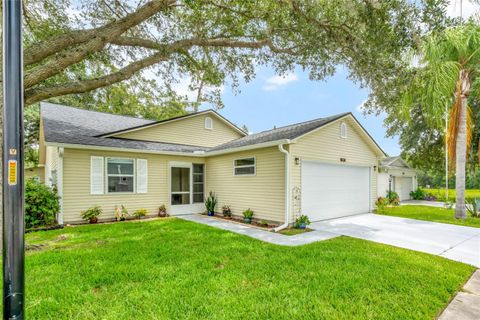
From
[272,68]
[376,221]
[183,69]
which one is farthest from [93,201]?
[376,221]

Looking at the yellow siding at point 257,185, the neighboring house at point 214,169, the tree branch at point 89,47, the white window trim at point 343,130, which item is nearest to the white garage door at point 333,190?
the neighboring house at point 214,169

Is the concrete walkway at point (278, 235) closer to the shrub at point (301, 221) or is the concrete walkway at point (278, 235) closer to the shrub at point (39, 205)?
the shrub at point (301, 221)

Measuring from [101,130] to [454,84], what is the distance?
13.9 meters

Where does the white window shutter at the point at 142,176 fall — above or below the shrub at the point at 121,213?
above

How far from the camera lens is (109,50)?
8.67 meters

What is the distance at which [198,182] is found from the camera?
11.1 metres

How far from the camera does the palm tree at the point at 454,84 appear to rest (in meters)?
7.50

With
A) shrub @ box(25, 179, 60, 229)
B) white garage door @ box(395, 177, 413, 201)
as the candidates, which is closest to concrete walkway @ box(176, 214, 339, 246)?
shrub @ box(25, 179, 60, 229)

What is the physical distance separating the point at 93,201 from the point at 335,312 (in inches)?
336

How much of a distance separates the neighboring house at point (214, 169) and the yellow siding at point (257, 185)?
0.03 metres

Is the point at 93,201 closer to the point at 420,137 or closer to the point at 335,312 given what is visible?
the point at 335,312

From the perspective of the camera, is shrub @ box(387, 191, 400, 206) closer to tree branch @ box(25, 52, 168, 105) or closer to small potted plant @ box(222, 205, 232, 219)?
small potted plant @ box(222, 205, 232, 219)

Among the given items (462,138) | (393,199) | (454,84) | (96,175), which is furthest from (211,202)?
(393,199)

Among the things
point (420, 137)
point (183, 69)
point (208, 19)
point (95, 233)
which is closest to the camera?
point (95, 233)
